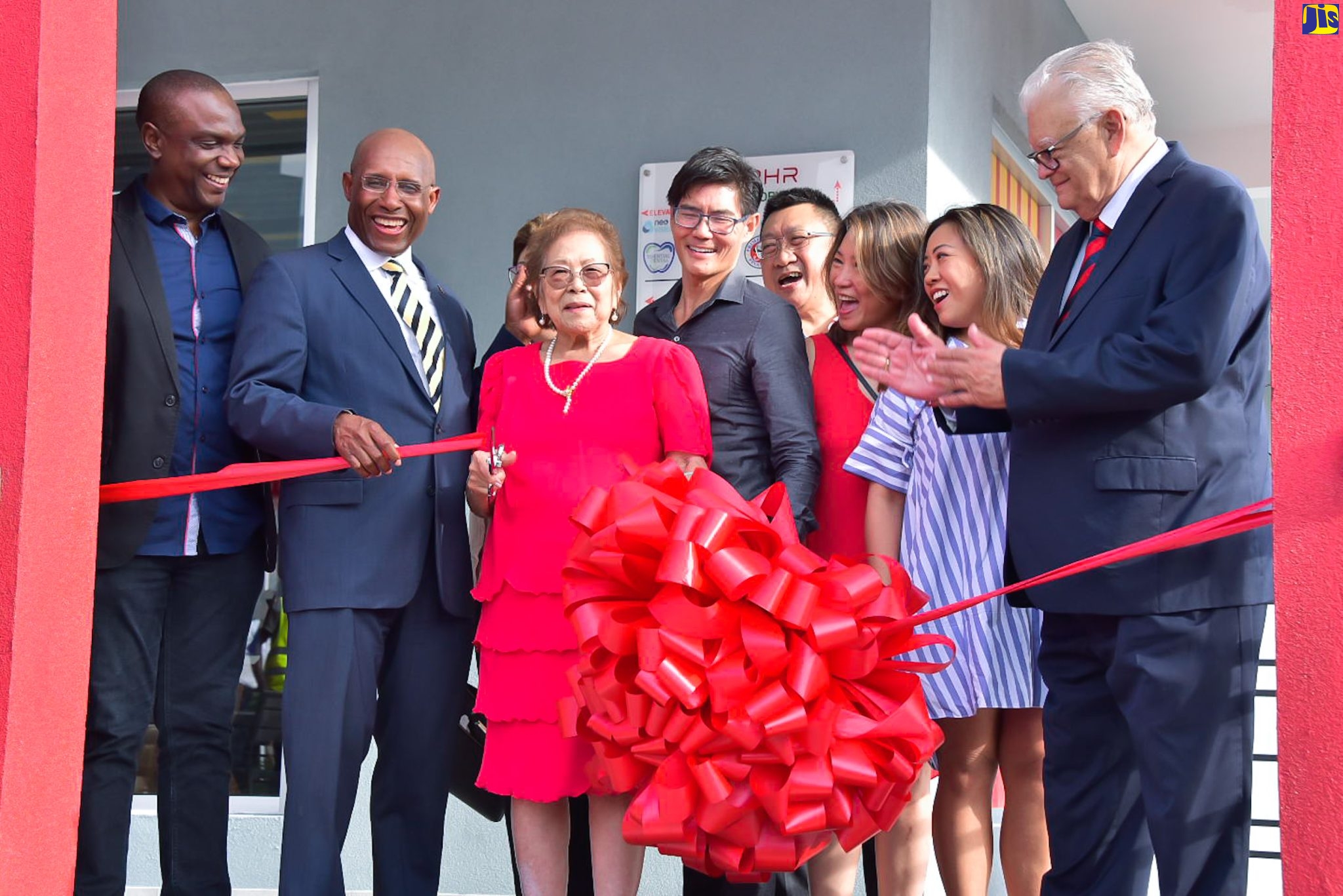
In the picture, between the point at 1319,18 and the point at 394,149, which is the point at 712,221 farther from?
the point at 1319,18

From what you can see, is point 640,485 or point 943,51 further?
point 943,51

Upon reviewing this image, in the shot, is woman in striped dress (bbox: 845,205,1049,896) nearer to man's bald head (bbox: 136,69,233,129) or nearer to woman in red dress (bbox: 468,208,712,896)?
woman in red dress (bbox: 468,208,712,896)

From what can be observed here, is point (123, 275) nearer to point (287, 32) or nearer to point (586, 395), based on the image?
point (586, 395)

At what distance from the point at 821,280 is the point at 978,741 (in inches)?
58.3

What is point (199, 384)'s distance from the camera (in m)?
3.65

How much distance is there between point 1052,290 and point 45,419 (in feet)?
6.74

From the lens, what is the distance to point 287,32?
6.08 meters

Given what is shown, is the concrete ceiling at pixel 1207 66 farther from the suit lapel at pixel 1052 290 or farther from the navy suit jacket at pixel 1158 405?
the navy suit jacket at pixel 1158 405

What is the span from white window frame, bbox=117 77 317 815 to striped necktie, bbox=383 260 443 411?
7.64ft

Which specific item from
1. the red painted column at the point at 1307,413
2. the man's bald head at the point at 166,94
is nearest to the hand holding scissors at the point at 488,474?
the man's bald head at the point at 166,94

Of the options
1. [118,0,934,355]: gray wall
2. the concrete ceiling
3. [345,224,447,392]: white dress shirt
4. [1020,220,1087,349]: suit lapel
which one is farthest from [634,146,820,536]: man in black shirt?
the concrete ceiling

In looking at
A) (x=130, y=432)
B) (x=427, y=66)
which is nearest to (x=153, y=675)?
(x=130, y=432)

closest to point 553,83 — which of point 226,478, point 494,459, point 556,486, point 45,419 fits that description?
point 494,459

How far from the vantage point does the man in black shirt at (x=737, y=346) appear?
3.61 metres
